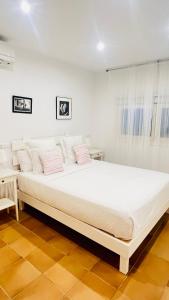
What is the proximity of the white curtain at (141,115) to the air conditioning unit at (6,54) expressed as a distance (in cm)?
219

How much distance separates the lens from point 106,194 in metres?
2.06

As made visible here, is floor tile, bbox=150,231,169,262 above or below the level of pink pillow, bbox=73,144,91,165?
below

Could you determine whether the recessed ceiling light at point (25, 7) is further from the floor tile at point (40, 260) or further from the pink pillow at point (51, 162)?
the floor tile at point (40, 260)

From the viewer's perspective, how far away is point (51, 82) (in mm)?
3500

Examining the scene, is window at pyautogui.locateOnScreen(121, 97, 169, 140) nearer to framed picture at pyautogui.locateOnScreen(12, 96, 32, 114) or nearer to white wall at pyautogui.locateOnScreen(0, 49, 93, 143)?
white wall at pyautogui.locateOnScreen(0, 49, 93, 143)

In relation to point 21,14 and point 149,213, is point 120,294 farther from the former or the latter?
point 21,14

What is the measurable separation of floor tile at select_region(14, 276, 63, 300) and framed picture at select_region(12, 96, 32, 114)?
231 centimetres

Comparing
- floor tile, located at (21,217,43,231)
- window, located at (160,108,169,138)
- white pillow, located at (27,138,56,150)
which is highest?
window, located at (160,108,169,138)

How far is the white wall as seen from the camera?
2.89 metres

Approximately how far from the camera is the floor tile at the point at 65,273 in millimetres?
1647

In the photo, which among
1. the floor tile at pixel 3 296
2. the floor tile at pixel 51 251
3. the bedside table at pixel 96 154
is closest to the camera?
the floor tile at pixel 3 296

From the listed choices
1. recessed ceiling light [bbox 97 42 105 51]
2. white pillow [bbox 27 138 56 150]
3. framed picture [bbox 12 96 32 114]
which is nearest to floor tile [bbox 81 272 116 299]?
white pillow [bbox 27 138 56 150]

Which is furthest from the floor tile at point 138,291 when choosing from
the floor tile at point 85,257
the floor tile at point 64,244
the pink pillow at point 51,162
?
the pink pillow at point 51,162

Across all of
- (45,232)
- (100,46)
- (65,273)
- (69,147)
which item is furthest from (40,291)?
(100,46)
